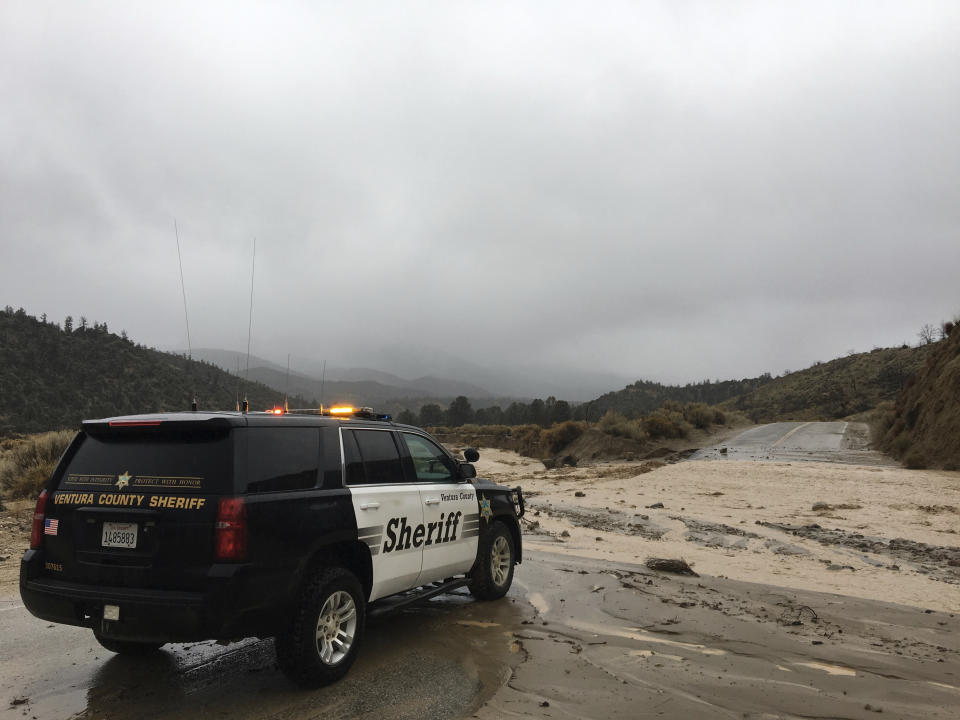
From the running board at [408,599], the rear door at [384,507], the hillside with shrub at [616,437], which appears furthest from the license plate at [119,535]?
the hillside with shrub at [616,437]

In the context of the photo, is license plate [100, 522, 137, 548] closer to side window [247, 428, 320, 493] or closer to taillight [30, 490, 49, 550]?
taillight [30, 490, 49, 550]

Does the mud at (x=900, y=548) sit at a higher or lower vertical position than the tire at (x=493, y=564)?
lower

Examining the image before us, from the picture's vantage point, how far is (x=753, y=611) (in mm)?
6805

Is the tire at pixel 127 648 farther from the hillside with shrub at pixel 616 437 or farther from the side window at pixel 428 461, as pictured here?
the hillside with shrub at pixel 616 437

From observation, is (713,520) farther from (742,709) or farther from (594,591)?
(742,709)

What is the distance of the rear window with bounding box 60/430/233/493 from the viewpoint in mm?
4273

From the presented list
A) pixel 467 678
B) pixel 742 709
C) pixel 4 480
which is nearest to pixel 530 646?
pixel 467 678

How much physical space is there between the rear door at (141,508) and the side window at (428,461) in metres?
2.12

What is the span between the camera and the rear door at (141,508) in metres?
4.14

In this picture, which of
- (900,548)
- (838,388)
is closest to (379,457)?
(900,548)

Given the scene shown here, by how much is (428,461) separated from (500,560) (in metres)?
1.81

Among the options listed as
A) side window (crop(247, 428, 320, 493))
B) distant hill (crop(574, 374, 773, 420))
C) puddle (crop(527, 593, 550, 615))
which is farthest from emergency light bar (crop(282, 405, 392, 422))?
distant hill (crop(574, 374, 773, 420))

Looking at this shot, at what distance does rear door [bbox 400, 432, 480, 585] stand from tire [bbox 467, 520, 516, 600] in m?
0.25

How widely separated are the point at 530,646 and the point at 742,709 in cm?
188
